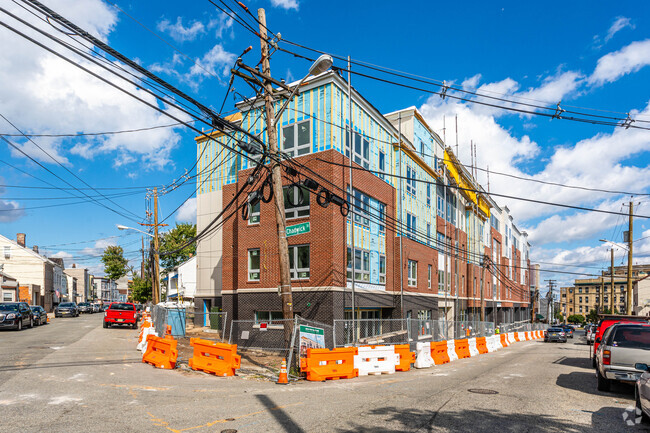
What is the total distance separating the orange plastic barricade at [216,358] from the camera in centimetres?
1327

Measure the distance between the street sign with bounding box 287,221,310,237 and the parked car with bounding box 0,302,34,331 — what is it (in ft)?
53.0

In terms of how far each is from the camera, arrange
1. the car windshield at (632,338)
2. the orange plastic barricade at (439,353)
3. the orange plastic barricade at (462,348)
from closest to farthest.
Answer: the car windshield at (632,338) < the orange plastic barricade at (439,353) < the orange plastic barricade at (462,348)

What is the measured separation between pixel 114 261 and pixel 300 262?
7189cm

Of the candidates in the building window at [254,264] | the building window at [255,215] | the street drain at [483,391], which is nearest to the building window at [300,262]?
the building window at [254,264]

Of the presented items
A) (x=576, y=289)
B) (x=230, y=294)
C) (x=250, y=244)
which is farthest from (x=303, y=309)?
(x=576, y=289)

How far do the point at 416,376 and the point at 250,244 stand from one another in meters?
11.4

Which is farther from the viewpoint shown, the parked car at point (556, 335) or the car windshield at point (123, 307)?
the parked car at point (556, 335)

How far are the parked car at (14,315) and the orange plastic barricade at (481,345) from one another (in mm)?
24685

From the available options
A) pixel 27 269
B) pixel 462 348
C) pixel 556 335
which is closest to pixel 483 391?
pixel 462 348

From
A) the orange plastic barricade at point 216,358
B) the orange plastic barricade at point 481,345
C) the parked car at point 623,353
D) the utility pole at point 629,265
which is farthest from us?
the utility pole at point 629,265

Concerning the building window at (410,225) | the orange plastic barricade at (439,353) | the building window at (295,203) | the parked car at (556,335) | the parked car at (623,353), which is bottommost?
the parked car at (556,335)

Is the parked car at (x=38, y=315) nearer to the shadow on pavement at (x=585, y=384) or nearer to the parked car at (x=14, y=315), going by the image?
the parked car at (x=14, y=315)

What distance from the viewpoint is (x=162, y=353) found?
14.6 m

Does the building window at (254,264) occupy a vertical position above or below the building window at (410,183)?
below
